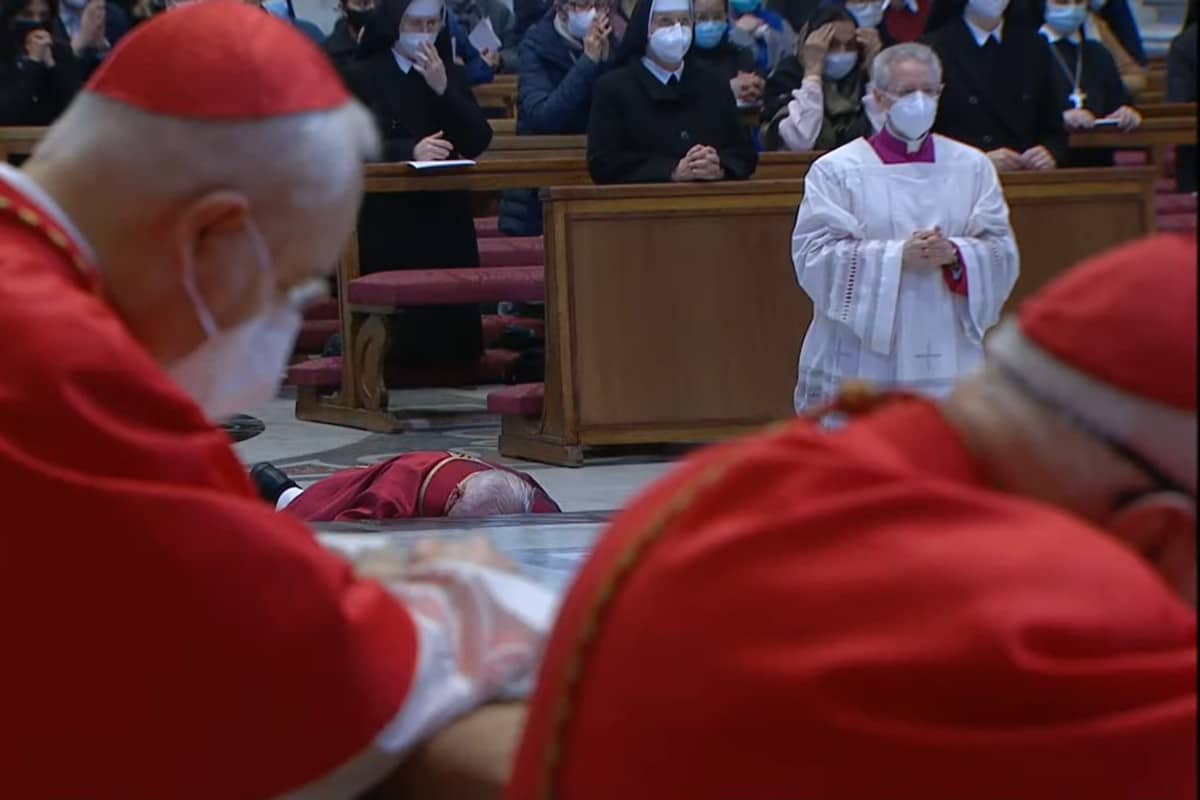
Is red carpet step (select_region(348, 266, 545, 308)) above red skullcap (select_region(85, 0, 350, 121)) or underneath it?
underneath

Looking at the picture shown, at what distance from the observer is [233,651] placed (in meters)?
2.15

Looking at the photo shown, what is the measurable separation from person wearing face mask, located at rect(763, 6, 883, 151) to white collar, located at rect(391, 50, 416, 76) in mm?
1865

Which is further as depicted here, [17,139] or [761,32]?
[761,32]

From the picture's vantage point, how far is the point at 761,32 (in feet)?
46.2

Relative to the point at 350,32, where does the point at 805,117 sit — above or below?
below

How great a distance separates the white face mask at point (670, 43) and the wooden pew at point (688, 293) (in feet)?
2.73

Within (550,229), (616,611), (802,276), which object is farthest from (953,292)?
(616,611)

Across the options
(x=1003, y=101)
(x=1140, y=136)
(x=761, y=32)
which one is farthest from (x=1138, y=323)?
(x=761, y=32)

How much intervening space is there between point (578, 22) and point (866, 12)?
1.94 metres

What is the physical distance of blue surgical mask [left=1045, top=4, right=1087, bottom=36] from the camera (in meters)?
11.2

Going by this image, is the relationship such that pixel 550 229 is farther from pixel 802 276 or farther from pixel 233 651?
pixel 233 651

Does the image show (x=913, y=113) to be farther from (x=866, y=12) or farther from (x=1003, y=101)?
(x=866, y=12)

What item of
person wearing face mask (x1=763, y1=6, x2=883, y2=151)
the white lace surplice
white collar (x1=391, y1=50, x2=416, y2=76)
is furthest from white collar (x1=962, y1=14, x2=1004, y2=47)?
white collar (x1=391, y1=50, x2=416, y2=76)

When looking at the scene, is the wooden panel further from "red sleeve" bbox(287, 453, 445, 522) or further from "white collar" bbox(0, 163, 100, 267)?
"white collar" bbox(0, 163, 100, 267)
